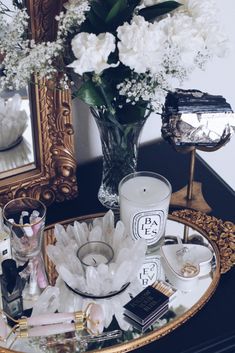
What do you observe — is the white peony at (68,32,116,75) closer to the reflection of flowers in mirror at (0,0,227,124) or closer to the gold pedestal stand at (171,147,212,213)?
the reflection of flowers in mirror at (0,0,227,124)

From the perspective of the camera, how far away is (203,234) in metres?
1.10

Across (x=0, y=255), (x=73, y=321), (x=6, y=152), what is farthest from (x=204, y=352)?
(x=6, y=152)

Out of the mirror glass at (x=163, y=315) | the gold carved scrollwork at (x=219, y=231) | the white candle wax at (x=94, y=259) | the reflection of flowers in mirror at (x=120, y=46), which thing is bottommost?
the mirror glass at (x=163, y=315)

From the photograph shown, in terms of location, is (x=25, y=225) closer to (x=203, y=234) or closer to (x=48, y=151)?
(x=48, y=151)

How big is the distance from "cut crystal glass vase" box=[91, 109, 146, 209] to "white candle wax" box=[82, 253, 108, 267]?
0.56 feet

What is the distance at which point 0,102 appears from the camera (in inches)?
40.8

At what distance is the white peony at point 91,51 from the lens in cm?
88

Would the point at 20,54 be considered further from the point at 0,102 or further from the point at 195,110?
the point at 195,110

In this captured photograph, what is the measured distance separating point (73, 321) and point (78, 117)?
1.46 feet

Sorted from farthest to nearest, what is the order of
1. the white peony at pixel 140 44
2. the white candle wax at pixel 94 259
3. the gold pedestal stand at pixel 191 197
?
the gold pedestal stand at pixel 191 197
the white candle wax at pixel 94 259
the white peony at pixel 140 44

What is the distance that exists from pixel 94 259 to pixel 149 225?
107 mm

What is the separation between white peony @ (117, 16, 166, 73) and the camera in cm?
88

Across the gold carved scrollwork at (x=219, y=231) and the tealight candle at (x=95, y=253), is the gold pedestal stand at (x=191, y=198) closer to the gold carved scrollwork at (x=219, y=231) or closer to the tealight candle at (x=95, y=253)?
the gold carved scrollwork at (x=219, y=231)

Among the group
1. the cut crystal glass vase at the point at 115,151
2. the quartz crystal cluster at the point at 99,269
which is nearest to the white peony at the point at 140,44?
the cut crystal glass vase at the point at 115,151
